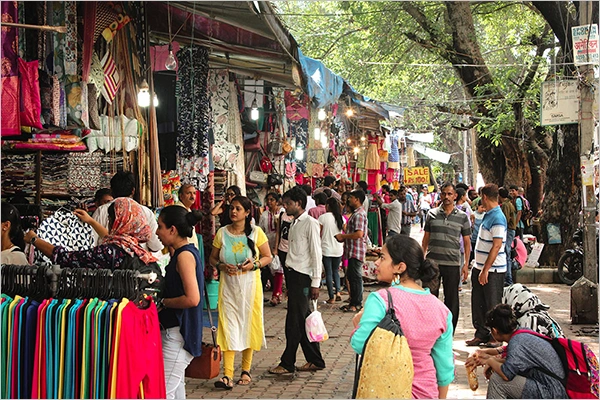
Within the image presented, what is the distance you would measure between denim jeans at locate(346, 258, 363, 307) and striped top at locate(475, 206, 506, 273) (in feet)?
9.81

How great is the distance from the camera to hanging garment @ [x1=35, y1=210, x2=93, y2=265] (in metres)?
5.23

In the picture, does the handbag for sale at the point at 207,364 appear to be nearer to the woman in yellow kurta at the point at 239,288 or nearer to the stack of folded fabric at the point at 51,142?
the woman in yellow kurta at the point at 239,288

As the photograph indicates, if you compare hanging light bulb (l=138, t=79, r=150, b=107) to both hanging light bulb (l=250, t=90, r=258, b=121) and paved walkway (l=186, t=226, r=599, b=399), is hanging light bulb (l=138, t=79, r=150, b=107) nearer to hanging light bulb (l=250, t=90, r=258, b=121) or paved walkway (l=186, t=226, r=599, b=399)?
paved walkway (l=186, t=226, r=599, b=399)

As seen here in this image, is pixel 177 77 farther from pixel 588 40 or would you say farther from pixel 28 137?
pixel 588 40

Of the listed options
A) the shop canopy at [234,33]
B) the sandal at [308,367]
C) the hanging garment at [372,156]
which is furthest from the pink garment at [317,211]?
the hanging garment at [372,156]

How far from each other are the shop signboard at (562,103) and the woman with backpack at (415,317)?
734 centimetres

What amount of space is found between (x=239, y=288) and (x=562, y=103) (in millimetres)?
5862

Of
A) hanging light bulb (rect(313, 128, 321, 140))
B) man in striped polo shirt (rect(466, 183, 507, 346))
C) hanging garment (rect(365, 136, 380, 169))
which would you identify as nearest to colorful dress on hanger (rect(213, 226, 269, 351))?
man in striped polo shirt (rect(466, 183, 507, 346))

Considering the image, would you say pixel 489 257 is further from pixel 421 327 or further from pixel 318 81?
pixel 421 327

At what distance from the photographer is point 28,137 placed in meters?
7.12

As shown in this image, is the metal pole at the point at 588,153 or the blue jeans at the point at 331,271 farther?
the blue jeans at the point at 331,271

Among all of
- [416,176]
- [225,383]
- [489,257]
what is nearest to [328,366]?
[225,383]

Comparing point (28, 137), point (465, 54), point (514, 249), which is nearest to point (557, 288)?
point (514, 249)

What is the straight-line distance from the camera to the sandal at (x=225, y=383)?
6938mm
